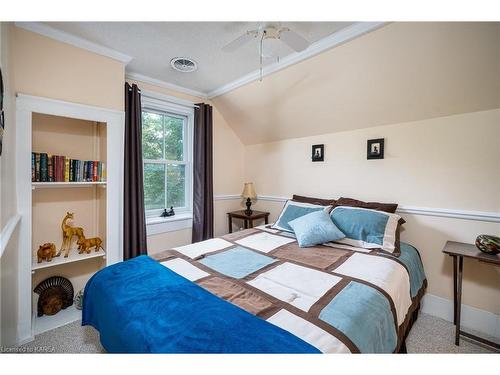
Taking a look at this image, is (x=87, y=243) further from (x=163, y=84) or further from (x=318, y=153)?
(x=318, y=153)

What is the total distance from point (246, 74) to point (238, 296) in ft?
7.76

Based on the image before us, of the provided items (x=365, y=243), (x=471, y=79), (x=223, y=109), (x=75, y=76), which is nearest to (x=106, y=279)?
Result: (x=75, y=76)

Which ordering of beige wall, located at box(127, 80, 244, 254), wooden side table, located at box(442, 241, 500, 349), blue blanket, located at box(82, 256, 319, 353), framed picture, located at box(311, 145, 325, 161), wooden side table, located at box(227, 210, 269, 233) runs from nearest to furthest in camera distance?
blue blanket, located at box(82, 256, 319, 353), wooden side table, located at box(442, 241, 500, 349), framed picture, located at box(311, 145, 325, 161), wooden side table, located at box(227, 210, 269, 233), beige wall, located at box(127, 80, 244, 254)

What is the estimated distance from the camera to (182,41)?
2006 mm

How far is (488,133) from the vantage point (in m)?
Answer: 1.89

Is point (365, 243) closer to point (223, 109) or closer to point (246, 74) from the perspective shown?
point (246, 74)

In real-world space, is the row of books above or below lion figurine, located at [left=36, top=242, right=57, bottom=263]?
above

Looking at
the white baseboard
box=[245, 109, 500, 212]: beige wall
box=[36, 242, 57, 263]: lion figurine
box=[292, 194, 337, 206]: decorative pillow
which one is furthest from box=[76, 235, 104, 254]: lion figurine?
the white baseboard

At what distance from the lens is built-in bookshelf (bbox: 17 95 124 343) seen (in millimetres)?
1800

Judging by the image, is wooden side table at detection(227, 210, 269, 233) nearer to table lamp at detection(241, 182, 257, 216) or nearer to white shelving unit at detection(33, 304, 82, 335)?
table lamp at detection(241, 182, 257, 216)

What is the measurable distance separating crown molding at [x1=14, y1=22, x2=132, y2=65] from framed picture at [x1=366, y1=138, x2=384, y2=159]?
8.56ft

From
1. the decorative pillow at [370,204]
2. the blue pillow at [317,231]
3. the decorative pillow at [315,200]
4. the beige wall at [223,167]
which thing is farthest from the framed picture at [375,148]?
the beige wall at [223,167]
